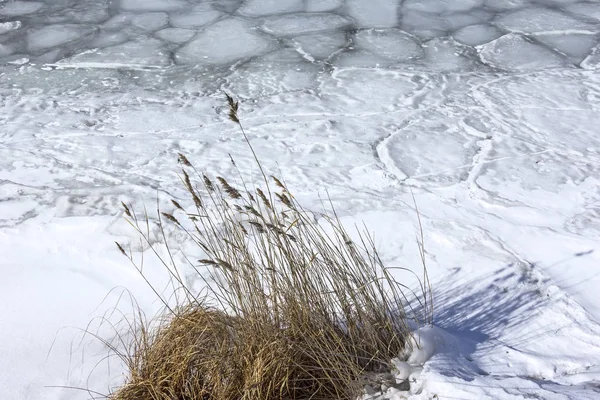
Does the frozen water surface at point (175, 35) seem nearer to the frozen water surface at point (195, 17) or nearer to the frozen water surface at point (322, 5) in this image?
the frozen water surface at point (195, 17)

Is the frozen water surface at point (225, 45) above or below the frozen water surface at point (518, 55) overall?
below

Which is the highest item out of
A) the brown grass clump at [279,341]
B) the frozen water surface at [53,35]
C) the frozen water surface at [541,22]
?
the brown grass clump at [279,341]

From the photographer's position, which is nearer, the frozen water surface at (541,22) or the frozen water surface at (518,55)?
the frozen water surface at (518,55)

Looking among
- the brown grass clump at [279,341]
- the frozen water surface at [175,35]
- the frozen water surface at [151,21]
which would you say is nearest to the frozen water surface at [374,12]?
the frozen water surface at [175,35]

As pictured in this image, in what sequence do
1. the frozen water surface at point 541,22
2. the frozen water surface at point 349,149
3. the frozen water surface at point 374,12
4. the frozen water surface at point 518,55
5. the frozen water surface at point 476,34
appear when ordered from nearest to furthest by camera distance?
the frozen water surface at point 349,149
the frozen water surface at point 518,55
the frozen water surface at point 476,34
the frozen water surface at point 541,22
the frozen water surface at point 374,12

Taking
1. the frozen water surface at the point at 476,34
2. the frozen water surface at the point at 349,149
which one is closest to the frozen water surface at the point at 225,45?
the frozen water surface at the point at 349,149

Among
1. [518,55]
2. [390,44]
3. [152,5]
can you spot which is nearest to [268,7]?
[152,5]

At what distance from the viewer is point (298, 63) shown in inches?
155

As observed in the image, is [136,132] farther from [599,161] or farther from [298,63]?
[599,161]

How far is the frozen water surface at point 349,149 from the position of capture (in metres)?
2.05

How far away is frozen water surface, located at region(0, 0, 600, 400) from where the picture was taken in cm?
205

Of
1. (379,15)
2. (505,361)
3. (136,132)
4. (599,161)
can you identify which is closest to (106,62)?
(136,132)

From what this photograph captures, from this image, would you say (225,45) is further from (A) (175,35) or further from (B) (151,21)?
(B) (151,21)

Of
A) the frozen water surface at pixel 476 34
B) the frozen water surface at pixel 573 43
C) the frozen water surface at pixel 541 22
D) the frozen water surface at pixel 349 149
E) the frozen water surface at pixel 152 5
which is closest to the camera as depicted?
the frozen water surface at pixel 349 149
